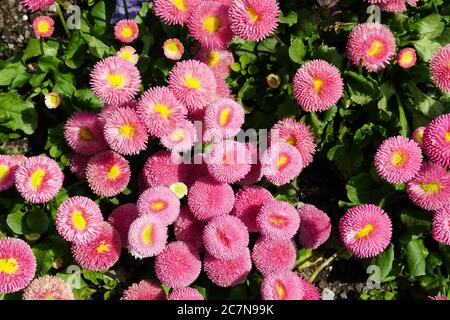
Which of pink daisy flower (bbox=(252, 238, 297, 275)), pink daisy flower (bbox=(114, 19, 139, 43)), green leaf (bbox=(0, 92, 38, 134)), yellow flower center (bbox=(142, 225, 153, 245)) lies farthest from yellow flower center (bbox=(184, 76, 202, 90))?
green leaf (bbox=(0, 92, 38, 134))

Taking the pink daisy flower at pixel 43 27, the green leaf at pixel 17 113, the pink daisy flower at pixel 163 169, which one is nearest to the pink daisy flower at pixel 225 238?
the pink daisy flower at pixel 163 169

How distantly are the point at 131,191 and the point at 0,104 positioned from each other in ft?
2.43

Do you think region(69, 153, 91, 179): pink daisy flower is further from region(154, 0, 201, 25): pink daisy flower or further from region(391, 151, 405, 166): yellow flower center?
region(391, 151, 405, 166): yellow flower center

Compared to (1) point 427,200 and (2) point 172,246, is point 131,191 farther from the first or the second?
(1) point 427,200

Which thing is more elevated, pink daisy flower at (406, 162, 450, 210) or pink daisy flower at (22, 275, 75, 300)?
pink daisy flower at (406, 162, 450, 210)

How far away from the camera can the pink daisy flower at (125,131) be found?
2.04 metres

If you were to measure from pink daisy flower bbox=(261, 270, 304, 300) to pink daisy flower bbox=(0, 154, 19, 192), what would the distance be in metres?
1.15

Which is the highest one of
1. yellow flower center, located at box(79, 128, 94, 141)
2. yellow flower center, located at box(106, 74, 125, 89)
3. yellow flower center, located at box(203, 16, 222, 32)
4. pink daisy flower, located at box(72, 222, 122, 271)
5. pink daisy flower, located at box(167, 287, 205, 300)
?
yellow flower center, located at box(203, 16, 222, 32)

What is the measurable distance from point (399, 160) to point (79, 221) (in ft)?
4.18

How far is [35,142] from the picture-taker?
2658mm

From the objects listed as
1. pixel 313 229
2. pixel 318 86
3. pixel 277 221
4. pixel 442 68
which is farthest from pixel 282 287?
pixel 442 68

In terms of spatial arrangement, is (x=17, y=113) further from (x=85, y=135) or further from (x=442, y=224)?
(x=442, y=224)

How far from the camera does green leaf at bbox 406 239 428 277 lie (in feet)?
→ 7.58
